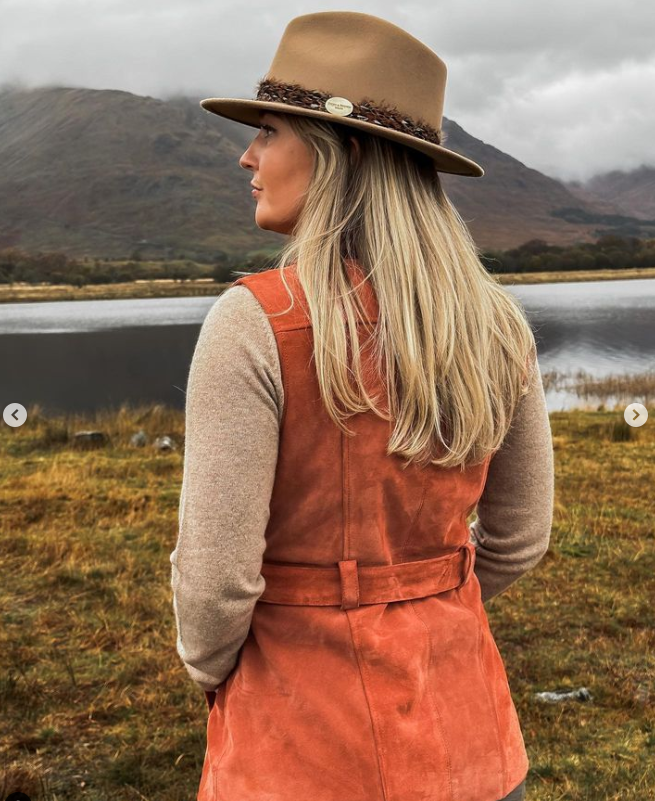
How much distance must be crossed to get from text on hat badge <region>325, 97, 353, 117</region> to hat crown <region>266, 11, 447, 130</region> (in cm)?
3

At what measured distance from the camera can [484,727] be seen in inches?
Result: 51.3

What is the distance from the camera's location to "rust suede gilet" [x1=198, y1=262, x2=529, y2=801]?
1.19m

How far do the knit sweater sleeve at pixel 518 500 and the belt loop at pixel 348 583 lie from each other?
43cm

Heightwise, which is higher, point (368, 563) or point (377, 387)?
point (377, 387)

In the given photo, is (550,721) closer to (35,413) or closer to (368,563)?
(368,563)

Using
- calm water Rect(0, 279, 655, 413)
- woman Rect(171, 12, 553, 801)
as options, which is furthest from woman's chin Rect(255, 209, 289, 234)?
calm water Rect(0, 279, 655, 413)

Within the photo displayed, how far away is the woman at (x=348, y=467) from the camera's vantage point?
1174 mm

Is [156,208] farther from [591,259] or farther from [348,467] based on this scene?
[348,467]

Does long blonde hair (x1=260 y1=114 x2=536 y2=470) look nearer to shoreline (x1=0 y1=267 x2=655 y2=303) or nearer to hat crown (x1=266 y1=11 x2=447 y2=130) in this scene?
hat crown (x1=266 y1=11 x2=447 y2=130)

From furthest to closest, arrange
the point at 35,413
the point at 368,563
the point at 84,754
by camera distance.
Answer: the point at 35,413 → the point at 84,754 → the point at 368,563

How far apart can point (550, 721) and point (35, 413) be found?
12.2 meters

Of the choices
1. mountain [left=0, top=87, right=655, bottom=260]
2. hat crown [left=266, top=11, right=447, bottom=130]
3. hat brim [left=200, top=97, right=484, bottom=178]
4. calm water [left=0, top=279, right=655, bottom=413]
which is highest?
mountain [left=0, top=87, right=655, bottom=260]

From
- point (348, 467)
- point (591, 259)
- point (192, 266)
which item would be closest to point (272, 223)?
point (348, 467)

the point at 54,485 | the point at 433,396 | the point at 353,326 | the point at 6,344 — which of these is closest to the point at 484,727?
the point at 433,396
